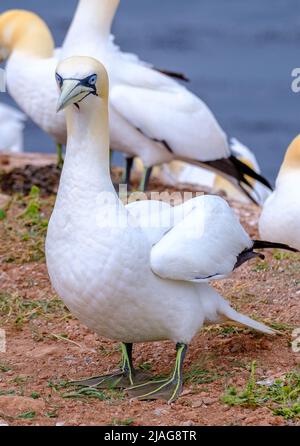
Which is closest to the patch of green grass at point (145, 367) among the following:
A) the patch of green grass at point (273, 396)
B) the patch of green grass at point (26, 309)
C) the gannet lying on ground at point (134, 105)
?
the patch of green grass at point (273, 396)

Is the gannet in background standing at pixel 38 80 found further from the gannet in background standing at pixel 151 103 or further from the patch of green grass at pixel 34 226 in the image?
the patch of green grass at pixel 34 226

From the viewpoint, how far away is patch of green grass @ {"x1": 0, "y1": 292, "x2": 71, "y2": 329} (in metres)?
5.91

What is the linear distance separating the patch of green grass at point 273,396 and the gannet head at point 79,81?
127 cm

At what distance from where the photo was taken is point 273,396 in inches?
191

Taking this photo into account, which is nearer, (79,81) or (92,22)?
(79,81)

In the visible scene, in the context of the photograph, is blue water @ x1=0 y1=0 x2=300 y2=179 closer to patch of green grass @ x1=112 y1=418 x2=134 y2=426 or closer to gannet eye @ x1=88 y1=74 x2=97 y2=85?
gannet eye @ x1=88 y1=74 x2=97 y2=85

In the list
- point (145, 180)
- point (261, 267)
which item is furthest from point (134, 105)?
point (261, 267)

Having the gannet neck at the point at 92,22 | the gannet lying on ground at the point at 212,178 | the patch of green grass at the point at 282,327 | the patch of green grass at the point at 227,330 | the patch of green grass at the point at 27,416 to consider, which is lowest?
the gannet lying on ground at the point at 212,178

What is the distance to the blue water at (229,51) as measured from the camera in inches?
710

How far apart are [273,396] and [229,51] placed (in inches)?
607

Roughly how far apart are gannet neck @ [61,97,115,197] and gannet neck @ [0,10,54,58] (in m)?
3.81

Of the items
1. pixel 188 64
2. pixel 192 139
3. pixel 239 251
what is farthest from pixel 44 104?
pixel 188 64

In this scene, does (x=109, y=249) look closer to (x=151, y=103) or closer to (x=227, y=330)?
(x=227, y=330)
